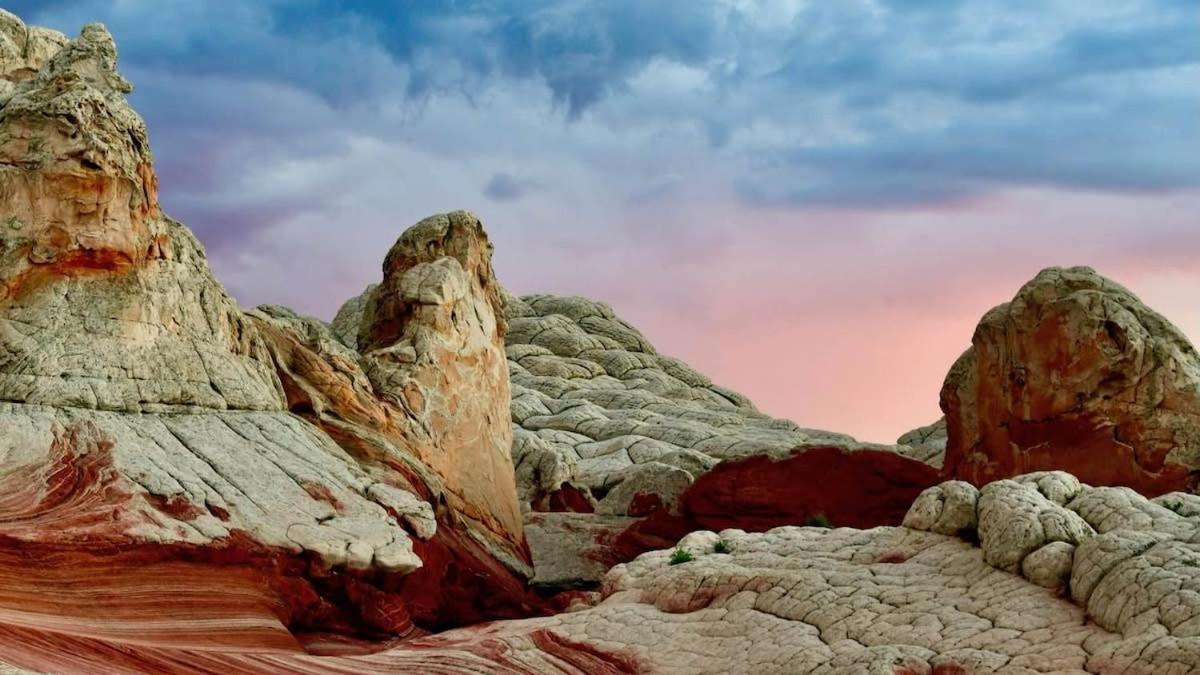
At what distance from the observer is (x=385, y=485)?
25.3 metres

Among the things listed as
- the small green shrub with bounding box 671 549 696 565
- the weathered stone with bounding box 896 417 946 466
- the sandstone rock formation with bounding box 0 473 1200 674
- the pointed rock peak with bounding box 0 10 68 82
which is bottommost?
the sandstone rock formation with bounding box 0 473 1200 674

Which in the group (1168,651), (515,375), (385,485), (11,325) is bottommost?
(1168,651)

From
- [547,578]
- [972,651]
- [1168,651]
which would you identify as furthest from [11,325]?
[1168,651]

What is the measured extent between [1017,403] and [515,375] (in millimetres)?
34572

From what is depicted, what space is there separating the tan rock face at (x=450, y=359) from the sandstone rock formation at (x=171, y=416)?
329 millimetres

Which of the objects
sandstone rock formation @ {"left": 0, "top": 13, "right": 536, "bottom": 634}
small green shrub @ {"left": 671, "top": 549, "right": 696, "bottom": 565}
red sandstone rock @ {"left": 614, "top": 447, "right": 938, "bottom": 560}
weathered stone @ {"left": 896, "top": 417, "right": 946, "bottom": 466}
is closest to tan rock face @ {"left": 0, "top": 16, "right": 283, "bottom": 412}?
sandstone rock formation @ {"left": 0, "top": 13, "right": 536, "bottom": 634}

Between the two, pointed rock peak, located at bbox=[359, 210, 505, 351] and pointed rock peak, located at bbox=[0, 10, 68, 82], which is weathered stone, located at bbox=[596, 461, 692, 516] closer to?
pointed rock peak, located at bbox=[359, 210, 505, 351]

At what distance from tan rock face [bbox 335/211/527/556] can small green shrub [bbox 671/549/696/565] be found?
6.37 m

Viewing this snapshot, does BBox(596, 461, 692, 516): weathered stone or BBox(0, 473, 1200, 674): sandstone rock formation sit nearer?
BBox(0, 473, 1200, 674): sandstone rock formation

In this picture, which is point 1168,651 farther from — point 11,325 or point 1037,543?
point 11,325

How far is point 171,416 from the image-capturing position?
76.5 feet

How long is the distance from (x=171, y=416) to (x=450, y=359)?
8.63m

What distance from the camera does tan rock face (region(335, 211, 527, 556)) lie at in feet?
97.0

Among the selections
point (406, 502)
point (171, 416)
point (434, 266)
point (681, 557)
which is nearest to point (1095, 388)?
point (681, 557)
